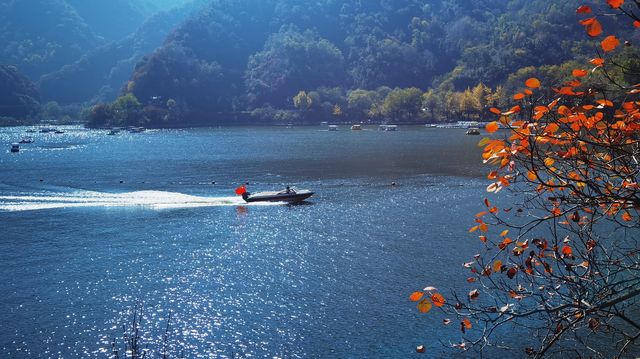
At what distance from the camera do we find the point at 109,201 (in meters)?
51.4

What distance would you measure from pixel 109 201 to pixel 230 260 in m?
22.6

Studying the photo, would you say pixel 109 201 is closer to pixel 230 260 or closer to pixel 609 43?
pixel 230 260

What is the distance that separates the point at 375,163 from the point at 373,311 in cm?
5441

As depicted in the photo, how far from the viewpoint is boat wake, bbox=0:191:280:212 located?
49.5m

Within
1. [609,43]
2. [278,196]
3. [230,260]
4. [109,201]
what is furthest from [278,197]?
[609,43]

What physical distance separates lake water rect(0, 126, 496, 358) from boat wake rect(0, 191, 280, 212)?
191 millimetres

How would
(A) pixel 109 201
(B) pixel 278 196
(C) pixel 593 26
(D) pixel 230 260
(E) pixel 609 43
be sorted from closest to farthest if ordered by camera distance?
(C) pixel 593 26
(E) pixel 609 43
(D) pixel 230 260
(B) pixel 278 196
(A) pixel 109 201

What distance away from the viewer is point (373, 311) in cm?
2520

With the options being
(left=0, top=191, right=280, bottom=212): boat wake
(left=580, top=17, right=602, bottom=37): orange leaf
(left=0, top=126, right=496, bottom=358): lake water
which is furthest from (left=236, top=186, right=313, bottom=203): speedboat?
(left=580, top=17, right=602, bottom=37): orange leaf

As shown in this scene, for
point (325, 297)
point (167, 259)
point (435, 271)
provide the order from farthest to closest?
point (167, 259) → point (435, 271) → point (325, 297)

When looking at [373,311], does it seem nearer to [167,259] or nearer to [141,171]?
[167,259]

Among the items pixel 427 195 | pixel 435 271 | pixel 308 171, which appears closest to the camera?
pixel 435 271

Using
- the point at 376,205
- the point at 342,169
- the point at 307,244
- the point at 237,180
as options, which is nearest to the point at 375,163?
the point at 342,169

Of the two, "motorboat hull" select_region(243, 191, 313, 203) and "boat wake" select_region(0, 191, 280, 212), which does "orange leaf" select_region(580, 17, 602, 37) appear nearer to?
"boat wake" select_region(0, 191, 280, 212)
